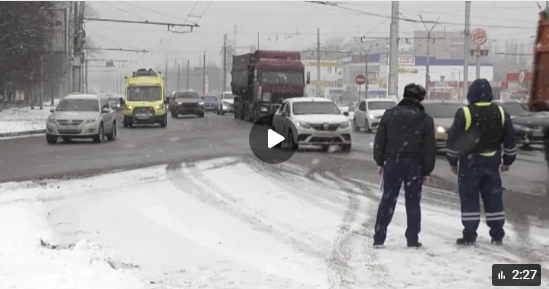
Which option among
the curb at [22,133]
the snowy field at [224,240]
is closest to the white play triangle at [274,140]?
the snowy field at [224,240]

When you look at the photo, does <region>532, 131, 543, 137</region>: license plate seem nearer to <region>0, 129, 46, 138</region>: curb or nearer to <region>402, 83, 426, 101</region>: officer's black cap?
<region>402, 83, 426, 101</region>: officer's black cap

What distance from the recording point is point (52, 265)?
23.6 feet

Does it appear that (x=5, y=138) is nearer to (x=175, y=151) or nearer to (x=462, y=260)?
(x=175, y=151)

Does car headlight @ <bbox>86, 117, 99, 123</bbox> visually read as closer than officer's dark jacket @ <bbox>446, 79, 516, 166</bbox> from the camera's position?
No

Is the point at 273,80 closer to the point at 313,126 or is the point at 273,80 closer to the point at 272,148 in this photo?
the point at 272,148

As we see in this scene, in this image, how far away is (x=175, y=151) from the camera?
22938 millimetres

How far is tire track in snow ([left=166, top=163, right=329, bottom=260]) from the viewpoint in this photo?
8.56m

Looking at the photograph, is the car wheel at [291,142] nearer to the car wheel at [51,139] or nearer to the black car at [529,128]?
the black car at [529,128]

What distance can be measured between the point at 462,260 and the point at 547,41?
1084 centimetres

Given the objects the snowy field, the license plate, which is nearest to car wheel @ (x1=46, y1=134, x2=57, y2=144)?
the snowy field

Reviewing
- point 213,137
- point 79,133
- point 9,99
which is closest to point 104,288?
point 79,133

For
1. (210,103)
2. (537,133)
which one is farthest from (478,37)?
(210,103)

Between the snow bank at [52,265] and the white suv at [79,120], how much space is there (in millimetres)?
18982

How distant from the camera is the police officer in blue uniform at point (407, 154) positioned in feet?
27.5
